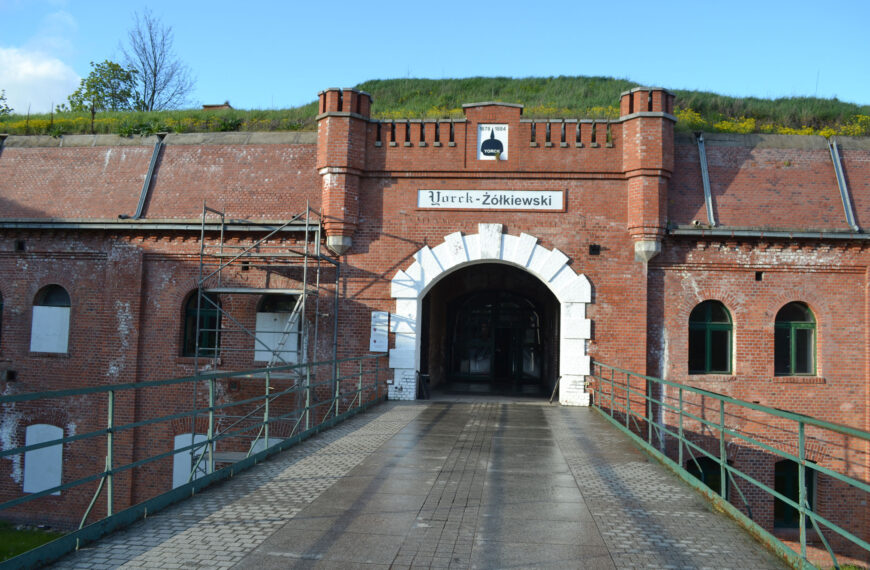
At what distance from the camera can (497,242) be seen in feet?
48.1

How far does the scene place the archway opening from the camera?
66.7 ft

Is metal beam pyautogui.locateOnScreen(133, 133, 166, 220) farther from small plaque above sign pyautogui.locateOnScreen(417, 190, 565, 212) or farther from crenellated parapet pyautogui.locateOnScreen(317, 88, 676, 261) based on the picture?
small plaque above sign pyautogui.locateOnScreen(417, 190, 565, 212)

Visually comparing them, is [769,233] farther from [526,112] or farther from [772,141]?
[526,112]

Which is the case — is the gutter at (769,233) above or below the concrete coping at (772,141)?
below

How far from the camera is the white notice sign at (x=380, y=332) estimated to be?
14664 millimetres

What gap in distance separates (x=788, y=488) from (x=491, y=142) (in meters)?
9.75

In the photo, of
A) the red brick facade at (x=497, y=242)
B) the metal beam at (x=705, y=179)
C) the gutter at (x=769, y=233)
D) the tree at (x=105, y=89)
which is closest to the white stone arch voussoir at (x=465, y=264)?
the red brick facade at (x=497, y=242)

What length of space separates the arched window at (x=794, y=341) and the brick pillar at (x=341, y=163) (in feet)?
30.9

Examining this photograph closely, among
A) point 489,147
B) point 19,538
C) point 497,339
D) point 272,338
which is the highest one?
point 489,147

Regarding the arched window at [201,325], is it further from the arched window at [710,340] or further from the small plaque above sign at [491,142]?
the arched window at [710,340]

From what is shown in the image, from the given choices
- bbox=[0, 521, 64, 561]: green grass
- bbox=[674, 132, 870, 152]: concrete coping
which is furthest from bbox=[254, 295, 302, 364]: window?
bbox=[674, 132, 870, 152]: concrete coping

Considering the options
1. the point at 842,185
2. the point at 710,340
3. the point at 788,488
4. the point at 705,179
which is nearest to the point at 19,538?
the point at 710,340

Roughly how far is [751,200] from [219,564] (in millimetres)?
13533

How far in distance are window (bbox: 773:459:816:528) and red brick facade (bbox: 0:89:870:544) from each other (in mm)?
900
